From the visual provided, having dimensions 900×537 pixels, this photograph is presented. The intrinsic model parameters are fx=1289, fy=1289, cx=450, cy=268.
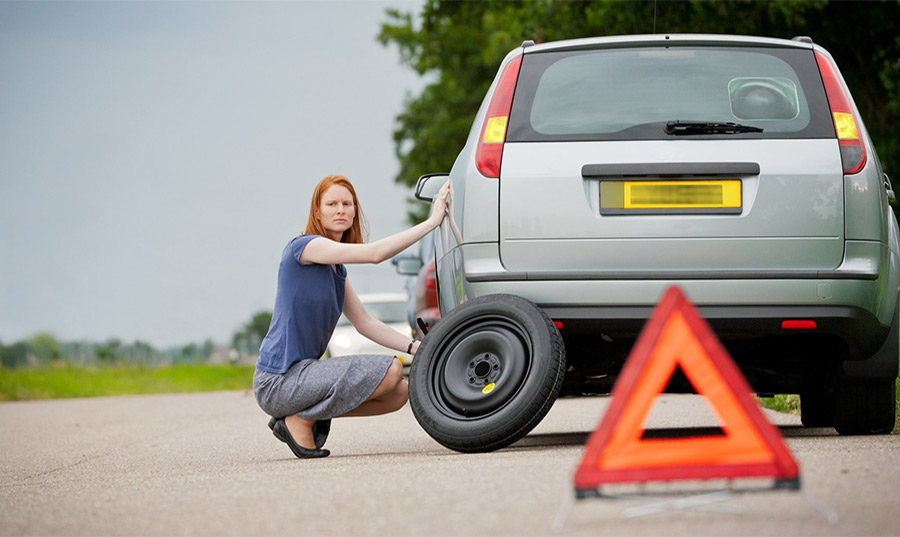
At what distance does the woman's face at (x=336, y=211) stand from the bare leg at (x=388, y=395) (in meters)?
0.75

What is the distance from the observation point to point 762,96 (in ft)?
19.3

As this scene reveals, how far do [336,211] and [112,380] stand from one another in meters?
15.1

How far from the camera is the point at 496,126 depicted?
5875mm

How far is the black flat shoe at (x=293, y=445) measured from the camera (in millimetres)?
6453

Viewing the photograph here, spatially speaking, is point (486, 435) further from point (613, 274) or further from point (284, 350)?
point (284, 350)

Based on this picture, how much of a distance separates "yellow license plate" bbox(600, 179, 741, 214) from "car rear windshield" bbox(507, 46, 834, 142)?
9.6 inches

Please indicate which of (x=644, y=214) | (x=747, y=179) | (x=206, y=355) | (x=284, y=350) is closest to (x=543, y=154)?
(x=644, y=214)

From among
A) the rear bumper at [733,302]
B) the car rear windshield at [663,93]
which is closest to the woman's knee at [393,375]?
the rear bumper at [733,302]

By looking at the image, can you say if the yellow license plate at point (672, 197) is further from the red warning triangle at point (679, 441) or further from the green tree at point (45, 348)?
the green tree at point (45, 348)

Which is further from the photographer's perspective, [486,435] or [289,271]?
[289,271]

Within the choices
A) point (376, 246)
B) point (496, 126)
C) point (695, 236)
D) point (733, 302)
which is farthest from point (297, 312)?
point (733, 302)

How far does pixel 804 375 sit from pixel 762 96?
151 centimetres

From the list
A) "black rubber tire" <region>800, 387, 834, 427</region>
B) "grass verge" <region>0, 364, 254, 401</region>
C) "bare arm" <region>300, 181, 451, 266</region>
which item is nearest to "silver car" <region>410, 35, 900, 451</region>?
"bare arm" <region>300, 181, 451, 266</region>

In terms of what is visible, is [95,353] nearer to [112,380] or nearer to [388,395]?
[112,380]
